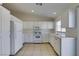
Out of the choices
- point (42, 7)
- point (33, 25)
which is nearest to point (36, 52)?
point (42, 7)

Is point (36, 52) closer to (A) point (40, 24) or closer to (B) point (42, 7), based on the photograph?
(B) point (42, 7)

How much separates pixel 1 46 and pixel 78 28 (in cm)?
252

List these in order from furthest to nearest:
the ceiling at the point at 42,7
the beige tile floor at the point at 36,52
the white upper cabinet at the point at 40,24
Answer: the white upper cabinet at the point at 40,24 < the beige tile floor at the point at 36,52 < the ceiling at the point at 42,7

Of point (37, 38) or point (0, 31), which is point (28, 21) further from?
point (0, 31)

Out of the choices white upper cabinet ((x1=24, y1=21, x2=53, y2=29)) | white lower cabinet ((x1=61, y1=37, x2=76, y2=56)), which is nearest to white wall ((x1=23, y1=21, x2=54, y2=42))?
white upper cabinet ((x1=24, y1=21, x2=53, y2=29))

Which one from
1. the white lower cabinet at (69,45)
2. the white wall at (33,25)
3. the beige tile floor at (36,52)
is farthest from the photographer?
the white wall at (33,25)

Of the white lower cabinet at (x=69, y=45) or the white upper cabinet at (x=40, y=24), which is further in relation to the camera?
the white upper cabinet at (x=40, y=24)

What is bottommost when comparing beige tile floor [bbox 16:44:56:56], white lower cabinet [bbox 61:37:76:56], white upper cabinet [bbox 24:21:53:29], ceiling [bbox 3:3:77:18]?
beige tile floor [bbox 16:44:56:56]

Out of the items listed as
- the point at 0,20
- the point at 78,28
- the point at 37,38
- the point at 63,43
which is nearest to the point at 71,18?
the point at 78,28

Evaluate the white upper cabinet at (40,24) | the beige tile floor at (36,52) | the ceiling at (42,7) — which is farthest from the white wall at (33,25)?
the beige tile floor at (36,52)

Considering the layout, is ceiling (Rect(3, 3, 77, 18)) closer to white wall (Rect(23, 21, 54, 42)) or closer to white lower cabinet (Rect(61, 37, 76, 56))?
white lower cabinet (Rect(61, 37, 76, 56))

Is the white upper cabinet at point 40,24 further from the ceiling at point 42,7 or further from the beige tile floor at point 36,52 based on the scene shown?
the beige tile floor at point 36,52

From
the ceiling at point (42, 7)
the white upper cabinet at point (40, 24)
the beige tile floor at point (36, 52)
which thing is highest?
the ceiling at point (42, 7)

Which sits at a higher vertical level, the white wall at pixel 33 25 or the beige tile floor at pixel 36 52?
the white wall at pixel 33 25
